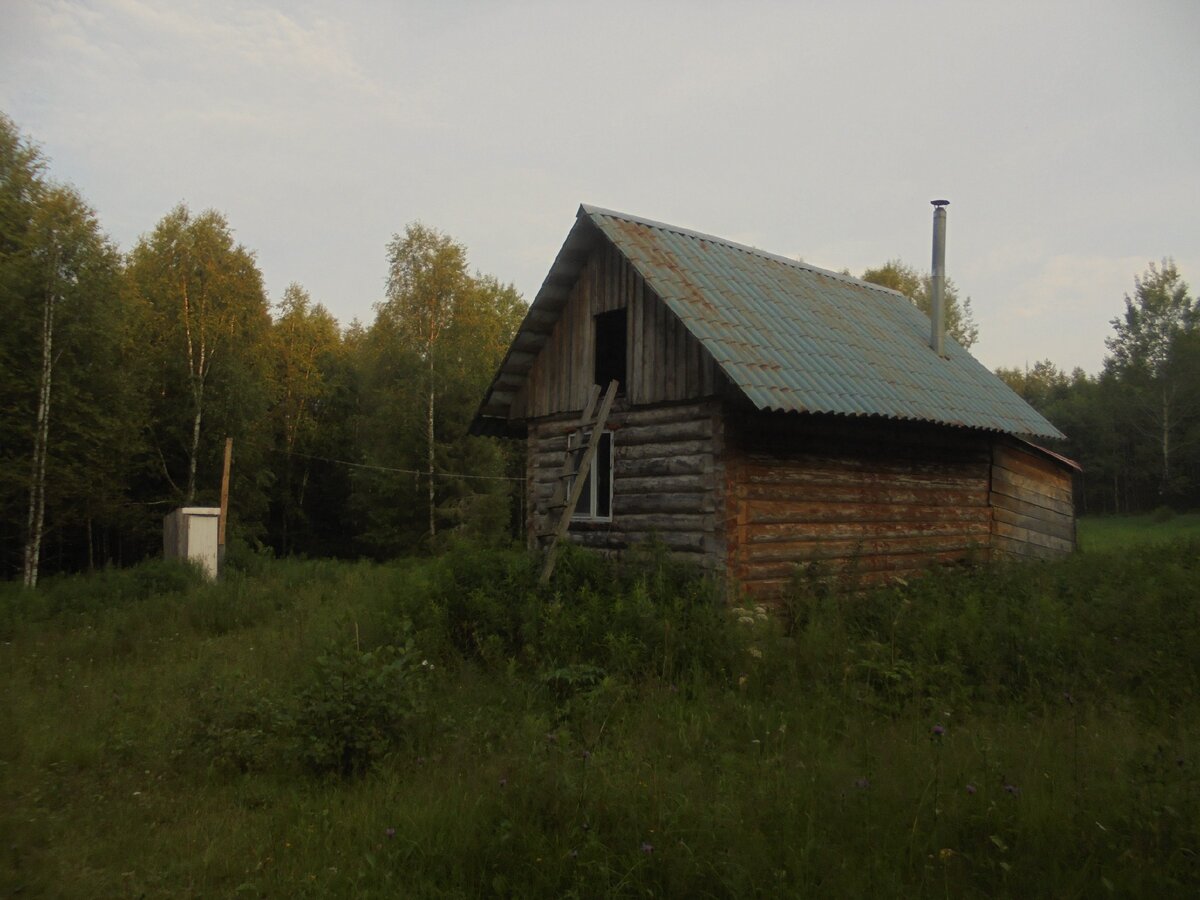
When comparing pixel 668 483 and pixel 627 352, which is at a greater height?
pixel 627 352

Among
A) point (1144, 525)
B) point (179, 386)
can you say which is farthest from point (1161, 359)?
point (179, 386)

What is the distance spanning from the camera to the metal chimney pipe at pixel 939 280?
15586mm

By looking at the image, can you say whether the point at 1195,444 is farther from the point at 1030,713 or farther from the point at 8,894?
the point at 8,894

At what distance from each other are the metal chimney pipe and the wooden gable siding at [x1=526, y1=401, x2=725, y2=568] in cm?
713

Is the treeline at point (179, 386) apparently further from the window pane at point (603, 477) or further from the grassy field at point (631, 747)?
the window pane at point (603, 477)

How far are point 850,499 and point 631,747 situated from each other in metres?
6.95

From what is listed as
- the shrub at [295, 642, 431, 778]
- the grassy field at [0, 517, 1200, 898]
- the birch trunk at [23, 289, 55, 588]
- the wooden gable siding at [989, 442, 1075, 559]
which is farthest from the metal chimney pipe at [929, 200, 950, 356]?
the birch trunk at [23, 289, 55, 588]

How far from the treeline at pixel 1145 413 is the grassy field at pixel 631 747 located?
134 feet

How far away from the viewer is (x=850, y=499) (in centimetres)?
1190

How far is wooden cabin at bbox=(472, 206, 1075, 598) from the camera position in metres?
10.5

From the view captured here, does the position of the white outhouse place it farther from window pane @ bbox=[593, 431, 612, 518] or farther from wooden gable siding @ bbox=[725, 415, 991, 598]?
wooden gable siding @ bbox=[725, 415, 991, 598]

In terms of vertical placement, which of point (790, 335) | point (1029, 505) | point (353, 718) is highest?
point (790, 335)

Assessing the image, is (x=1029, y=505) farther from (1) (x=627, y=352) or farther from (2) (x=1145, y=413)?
(2) (x=1145, y=413)

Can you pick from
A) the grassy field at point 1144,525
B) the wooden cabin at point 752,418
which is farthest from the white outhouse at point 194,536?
the grassy field at point 1144,525
